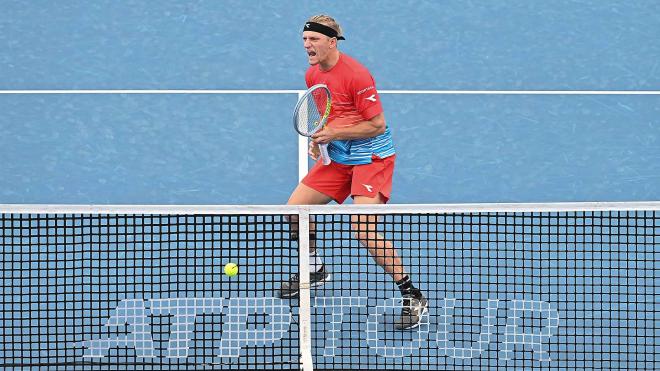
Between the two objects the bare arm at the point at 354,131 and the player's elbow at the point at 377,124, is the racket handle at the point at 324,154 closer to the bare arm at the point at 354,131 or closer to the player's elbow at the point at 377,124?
the bare arm at the point at 354,131

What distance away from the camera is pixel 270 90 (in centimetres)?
1064

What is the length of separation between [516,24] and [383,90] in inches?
68.4

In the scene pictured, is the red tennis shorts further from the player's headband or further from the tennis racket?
the player's headband

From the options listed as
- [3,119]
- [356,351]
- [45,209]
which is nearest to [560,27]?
[3,119]

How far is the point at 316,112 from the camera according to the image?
292 inches

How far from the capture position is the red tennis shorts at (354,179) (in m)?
7.42

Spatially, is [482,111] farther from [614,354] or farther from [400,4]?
[614,354]

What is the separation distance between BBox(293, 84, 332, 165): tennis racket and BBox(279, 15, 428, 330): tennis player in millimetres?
64

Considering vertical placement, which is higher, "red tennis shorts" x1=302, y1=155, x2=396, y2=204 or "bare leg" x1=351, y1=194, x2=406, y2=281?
"red tennis shorts" x1=302, y1=155, x2=396, y2=204

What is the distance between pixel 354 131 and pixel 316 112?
257 millimetres

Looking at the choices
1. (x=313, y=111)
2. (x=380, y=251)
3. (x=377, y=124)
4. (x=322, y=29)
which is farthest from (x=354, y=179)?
(x=322, y=29)

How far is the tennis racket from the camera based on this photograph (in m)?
7.23

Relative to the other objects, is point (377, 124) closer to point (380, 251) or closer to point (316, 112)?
point (316, 112)

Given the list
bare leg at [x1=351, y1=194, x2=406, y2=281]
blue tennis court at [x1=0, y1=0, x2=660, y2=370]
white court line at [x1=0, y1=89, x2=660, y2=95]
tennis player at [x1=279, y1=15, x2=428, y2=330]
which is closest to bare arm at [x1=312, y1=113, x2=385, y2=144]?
tennis player at [x1=279, y1=15, x2=428, y2=330]
